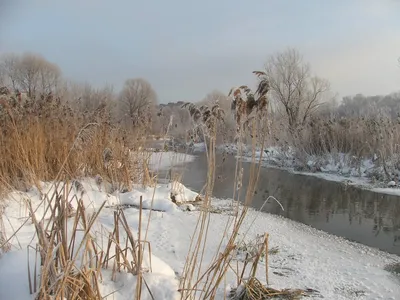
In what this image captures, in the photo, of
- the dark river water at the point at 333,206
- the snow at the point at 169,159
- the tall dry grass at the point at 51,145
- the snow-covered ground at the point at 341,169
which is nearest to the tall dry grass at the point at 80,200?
the tall dry grass at the point at 51,145

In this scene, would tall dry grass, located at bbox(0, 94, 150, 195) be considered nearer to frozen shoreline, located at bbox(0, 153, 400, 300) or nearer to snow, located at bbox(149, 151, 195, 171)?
frozen shoreline, located at bbox(0, 153, 400, 300)

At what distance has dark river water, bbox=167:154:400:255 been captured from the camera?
491cm

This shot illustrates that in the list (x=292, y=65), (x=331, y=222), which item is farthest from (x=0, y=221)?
(x=292, y=65)

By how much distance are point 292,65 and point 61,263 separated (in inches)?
997

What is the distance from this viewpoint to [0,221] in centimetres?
231

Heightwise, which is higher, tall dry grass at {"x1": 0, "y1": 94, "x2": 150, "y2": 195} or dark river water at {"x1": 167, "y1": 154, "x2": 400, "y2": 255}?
tall dry grass at {"x1": 0, "y1": 94, "x2": 150, "y2": 195}

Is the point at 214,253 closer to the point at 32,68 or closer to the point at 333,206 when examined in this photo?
the point at 333,206

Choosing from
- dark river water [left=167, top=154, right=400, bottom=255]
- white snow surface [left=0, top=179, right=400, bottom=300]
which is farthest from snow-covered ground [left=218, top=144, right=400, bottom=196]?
white snow surface [left=0, top=179, right=400, bottom=300]

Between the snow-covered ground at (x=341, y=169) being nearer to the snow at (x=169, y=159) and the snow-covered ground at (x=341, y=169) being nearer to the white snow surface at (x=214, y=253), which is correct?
the snow at (x=169, y=159)

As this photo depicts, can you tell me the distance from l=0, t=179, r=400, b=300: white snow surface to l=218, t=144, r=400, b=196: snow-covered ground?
3.67m

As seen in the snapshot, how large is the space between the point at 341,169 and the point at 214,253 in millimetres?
9079

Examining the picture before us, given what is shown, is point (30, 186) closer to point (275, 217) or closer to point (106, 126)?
point (106, 126)

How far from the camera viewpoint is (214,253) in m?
3.20

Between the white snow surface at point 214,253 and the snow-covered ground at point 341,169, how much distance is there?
12.0ft
